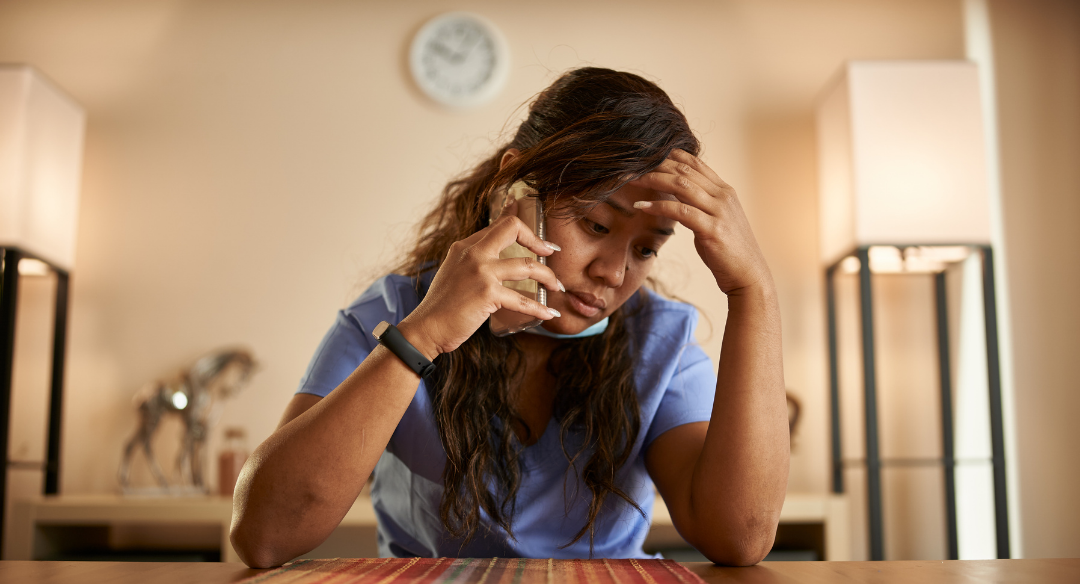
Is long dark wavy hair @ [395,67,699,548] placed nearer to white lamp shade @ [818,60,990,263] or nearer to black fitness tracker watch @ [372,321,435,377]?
black fitness tracker watch @ [372,321,435,377]

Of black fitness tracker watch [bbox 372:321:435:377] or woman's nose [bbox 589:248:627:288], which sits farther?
woman's nose [bbox 589:248:627:288]

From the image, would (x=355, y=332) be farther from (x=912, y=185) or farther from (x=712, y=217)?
(x=912, y=185)

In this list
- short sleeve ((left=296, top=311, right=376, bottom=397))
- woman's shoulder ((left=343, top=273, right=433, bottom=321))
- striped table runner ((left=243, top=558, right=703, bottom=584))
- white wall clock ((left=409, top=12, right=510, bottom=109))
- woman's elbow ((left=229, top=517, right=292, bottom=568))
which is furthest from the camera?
white wall clock ((left=409, top=12, right=510, bottom=109))

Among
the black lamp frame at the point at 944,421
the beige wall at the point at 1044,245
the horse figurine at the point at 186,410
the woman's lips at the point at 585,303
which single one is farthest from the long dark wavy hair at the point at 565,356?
the beige wall at the point at 1044,245

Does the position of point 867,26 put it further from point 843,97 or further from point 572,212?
point 572,212

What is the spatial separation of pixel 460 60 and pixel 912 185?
1.54 m

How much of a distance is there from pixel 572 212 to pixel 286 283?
201 cm

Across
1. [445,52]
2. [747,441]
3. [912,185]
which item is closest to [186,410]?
[445,52]

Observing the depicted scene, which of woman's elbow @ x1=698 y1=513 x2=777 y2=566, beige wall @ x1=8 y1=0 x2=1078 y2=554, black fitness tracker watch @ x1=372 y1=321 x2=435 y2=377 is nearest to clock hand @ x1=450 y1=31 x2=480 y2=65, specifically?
beige wall @ x1=8 y1=0 x2=1078 y2=554

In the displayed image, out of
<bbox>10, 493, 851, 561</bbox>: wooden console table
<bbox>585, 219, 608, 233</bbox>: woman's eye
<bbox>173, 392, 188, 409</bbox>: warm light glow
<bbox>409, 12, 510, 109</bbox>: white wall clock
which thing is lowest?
<bbox>10, 493, 851, 561</bbox>: wooden console table

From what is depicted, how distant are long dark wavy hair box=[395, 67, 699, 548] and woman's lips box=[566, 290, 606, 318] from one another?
106mm

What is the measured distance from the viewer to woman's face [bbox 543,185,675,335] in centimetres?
95

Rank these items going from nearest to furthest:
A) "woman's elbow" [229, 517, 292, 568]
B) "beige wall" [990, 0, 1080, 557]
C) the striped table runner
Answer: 1. the striped table runner
2. "woman's elbow" [229, 517, 292, 568]
3. "beige wall" [990, 0, 1080, 557]

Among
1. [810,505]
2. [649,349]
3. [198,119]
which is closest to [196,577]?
[649,349]
